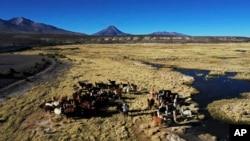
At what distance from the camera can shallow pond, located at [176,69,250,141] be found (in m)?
25.1

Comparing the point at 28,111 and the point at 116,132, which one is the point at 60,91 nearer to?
the point at 28,111

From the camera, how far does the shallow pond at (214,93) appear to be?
82.4ft

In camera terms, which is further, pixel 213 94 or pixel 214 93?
pixel 214 93

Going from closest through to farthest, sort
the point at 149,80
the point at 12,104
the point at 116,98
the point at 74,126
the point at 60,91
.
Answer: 1. the point at 74,126
2. the point at 12,104
3. the point at 116,98
4. the point at 60,91
5. the point at 149,80

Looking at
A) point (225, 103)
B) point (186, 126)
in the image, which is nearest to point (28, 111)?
point (186, 126)

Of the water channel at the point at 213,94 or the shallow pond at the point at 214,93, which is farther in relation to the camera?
the shallow pond at the point at 214,93

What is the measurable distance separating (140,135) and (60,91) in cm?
1711

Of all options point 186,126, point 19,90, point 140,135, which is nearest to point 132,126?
point 140,135

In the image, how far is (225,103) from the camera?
33.1 metres

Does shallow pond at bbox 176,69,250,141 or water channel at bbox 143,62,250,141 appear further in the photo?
shallow pond at bbox 176,69,250,141

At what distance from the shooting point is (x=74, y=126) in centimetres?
2545

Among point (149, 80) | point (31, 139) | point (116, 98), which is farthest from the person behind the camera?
point (149, 80)

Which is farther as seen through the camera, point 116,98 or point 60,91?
point 60,91

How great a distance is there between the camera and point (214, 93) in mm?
Answer: 38750
